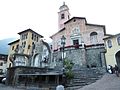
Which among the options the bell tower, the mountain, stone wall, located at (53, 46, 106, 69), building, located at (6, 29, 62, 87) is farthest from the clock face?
the mountain

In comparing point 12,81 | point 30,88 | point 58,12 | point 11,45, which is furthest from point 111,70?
point 11,45

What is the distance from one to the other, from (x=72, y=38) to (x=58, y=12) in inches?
665

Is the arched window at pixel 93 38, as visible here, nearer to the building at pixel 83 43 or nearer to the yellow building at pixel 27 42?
the building at pixel 83 43

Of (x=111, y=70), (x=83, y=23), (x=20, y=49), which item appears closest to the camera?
(x=111, y=70)

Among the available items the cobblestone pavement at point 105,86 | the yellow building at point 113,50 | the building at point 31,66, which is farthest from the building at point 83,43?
the cobblestone pavement at point 105,86

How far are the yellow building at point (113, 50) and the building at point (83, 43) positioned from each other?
4.92ft

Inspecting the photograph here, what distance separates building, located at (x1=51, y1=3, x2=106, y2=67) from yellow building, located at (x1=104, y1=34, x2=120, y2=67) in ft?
4.92

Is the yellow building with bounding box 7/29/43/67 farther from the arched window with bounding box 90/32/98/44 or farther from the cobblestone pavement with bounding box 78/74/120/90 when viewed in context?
the cobblestone pavement with bounding box 78/74/120/90

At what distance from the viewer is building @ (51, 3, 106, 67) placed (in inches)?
1092

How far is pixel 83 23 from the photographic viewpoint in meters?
32.5

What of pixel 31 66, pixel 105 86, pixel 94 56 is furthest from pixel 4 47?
pixel 105 86

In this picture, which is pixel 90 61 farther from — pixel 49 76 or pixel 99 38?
pixel 49 76

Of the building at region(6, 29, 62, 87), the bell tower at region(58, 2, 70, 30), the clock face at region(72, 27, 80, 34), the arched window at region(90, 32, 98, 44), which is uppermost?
the bell tower at region(58, 2, 70, 30)

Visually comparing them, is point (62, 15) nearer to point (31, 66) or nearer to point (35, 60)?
point (35, 60)
